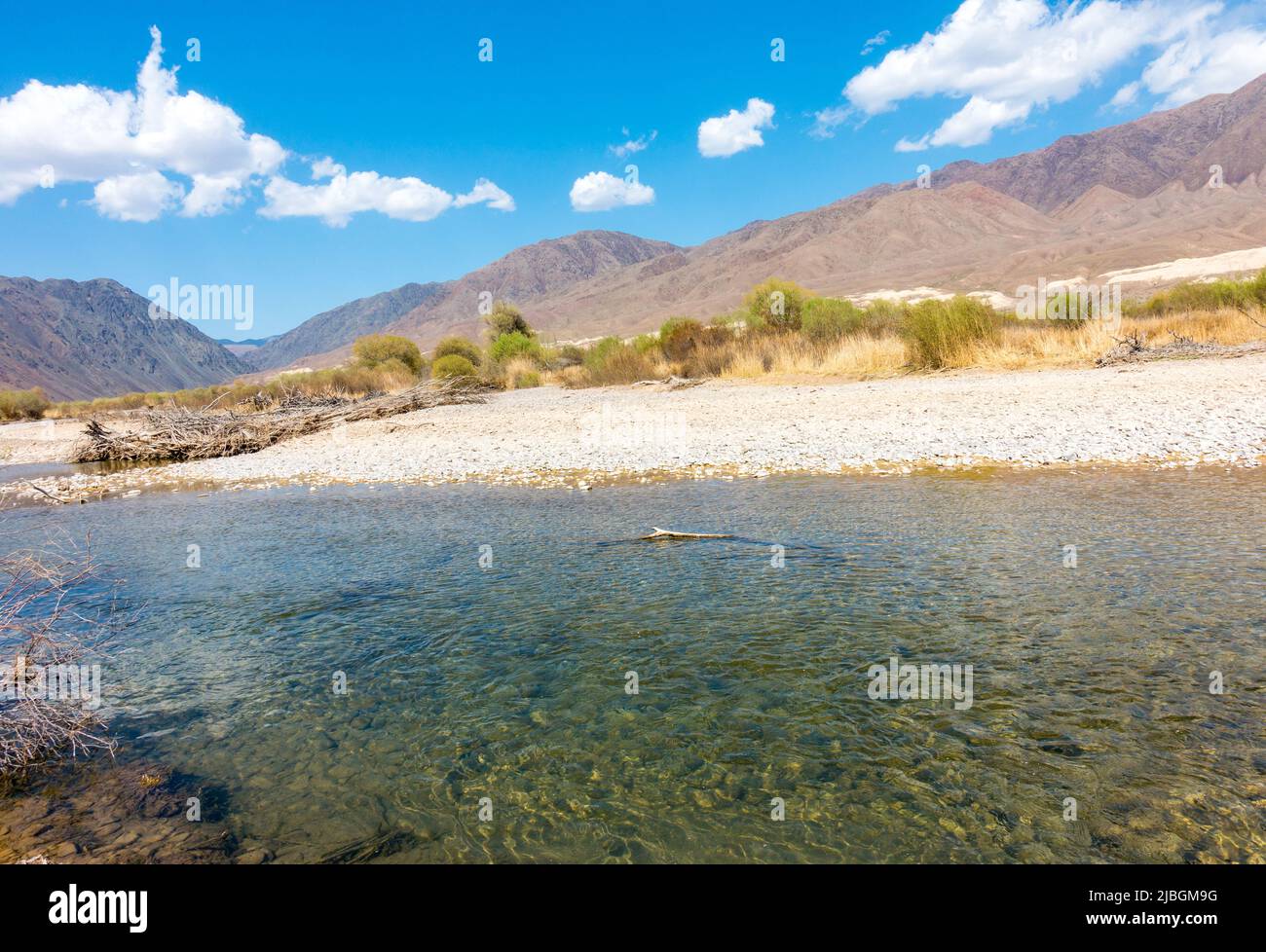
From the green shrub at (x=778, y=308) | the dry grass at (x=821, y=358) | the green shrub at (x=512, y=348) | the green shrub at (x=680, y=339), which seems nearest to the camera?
the dry grass at (x=821, y=358)

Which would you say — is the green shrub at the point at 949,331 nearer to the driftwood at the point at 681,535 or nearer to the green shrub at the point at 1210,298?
the green shrub at the point at 1210,298

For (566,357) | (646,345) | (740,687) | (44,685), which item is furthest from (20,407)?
(740,687)

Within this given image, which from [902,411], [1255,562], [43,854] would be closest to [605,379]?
[902,411]

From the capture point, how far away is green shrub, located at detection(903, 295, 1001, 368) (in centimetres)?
2227

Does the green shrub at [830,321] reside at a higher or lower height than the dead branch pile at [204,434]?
higher

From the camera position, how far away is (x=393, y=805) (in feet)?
12.0

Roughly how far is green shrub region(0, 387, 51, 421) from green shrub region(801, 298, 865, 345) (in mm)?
52418

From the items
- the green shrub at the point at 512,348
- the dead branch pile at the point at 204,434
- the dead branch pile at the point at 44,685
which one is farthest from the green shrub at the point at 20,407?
the dead branch pile at the point at 44,685

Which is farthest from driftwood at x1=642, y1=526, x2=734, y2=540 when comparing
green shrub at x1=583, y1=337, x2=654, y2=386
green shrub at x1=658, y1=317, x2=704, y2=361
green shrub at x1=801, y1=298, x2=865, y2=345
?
green shrub at x1=658, y1=317, x2=704, y2=361

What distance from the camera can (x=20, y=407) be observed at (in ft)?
164

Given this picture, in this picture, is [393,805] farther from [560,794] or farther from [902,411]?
[902,411]

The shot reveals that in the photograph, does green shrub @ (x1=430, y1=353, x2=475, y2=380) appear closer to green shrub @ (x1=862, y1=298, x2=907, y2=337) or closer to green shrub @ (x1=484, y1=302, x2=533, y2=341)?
green shrub @ (x1=484, y1=302, x2=533, y2=341)

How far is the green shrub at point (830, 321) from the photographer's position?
1113 inches

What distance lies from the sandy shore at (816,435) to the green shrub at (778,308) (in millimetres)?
9853
